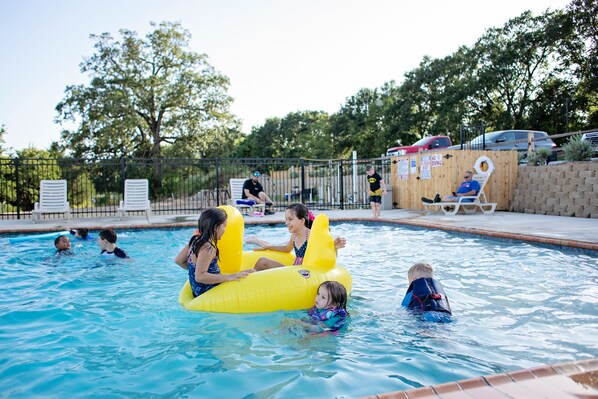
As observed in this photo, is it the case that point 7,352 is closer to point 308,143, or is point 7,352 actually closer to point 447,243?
point 447,243

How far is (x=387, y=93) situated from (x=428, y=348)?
4555cm

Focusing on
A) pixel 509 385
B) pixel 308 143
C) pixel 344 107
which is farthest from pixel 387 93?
pixel 509 385

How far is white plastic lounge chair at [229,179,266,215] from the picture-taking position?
13.4 meters

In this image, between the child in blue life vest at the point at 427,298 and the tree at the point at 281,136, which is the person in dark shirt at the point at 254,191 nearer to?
the child in blue life vest at the point at 427,298

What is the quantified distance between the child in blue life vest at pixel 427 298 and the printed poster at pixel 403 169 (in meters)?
11.3

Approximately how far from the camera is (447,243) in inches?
329

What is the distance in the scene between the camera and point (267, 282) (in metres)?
4.04

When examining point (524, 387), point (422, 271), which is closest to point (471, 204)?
point (422, 271)

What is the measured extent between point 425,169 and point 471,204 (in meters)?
2.04

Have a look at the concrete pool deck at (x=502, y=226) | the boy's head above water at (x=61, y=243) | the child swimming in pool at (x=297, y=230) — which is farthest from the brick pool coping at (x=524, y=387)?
the boy's head above water at (x=61, y=243)

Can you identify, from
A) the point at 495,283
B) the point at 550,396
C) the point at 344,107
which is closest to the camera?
the point at 550,396

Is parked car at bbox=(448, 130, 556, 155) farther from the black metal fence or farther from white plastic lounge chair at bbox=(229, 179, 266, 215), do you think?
white plastic lounge chair at bbox=(229, 179, 266, 215)

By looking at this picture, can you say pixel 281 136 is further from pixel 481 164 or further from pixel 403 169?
pixel 481 164

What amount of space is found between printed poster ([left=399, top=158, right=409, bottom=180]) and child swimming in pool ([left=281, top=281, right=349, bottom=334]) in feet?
37.8
